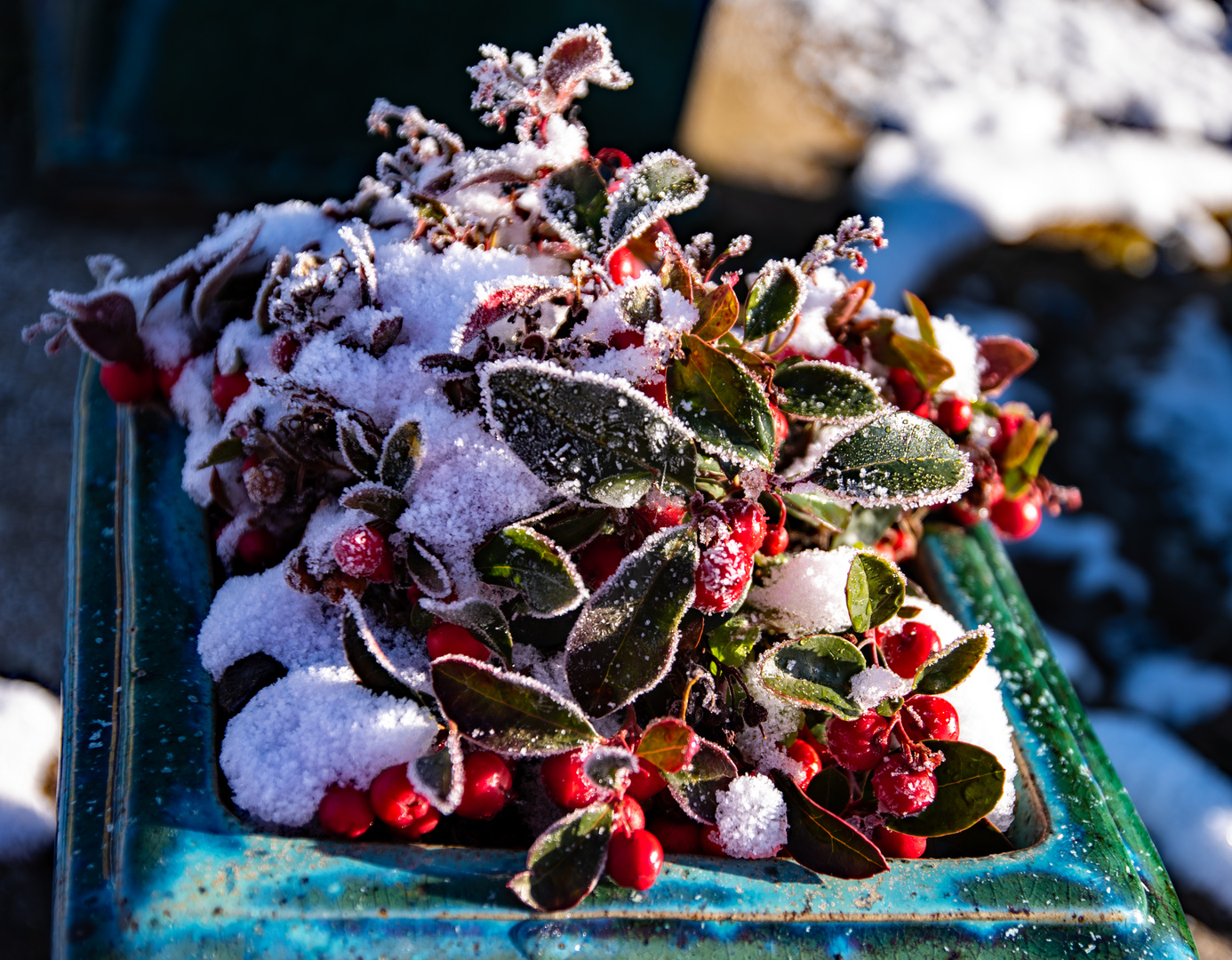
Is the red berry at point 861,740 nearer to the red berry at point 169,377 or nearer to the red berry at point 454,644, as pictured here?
the red berry at point 454,644

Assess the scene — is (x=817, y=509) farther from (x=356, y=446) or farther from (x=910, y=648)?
(x=356, y=446)

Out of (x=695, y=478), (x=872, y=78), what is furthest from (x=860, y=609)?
(x=872, y=78)

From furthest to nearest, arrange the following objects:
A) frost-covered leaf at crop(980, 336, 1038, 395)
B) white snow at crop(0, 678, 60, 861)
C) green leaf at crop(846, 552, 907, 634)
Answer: white snow at crop(0, 678, 60, 861) → frost-covered leaf at crop(980, 336, 1038, 395) → green leaf at crop(846, 552, 907, 634)

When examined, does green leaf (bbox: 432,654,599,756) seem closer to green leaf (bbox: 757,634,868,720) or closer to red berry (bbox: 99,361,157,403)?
green leaf (bbox: 757,634,868,720)

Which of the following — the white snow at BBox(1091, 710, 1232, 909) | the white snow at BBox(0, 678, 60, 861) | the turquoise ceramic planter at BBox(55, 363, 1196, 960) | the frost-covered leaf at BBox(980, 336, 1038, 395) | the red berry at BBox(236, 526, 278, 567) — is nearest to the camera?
the turquoise ceramic planter at BBox(55, 363, 1196, 960)

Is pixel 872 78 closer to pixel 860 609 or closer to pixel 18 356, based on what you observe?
pixel 18 356

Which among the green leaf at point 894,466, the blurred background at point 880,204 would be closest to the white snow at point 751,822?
the green leaf at point 894,466

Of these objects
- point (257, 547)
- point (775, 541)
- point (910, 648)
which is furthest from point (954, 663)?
point (257, 547)

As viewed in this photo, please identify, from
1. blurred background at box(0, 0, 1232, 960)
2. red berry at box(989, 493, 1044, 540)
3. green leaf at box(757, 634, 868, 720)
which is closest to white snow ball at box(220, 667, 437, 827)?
green leaf at box(757, 634, 868, 720)
